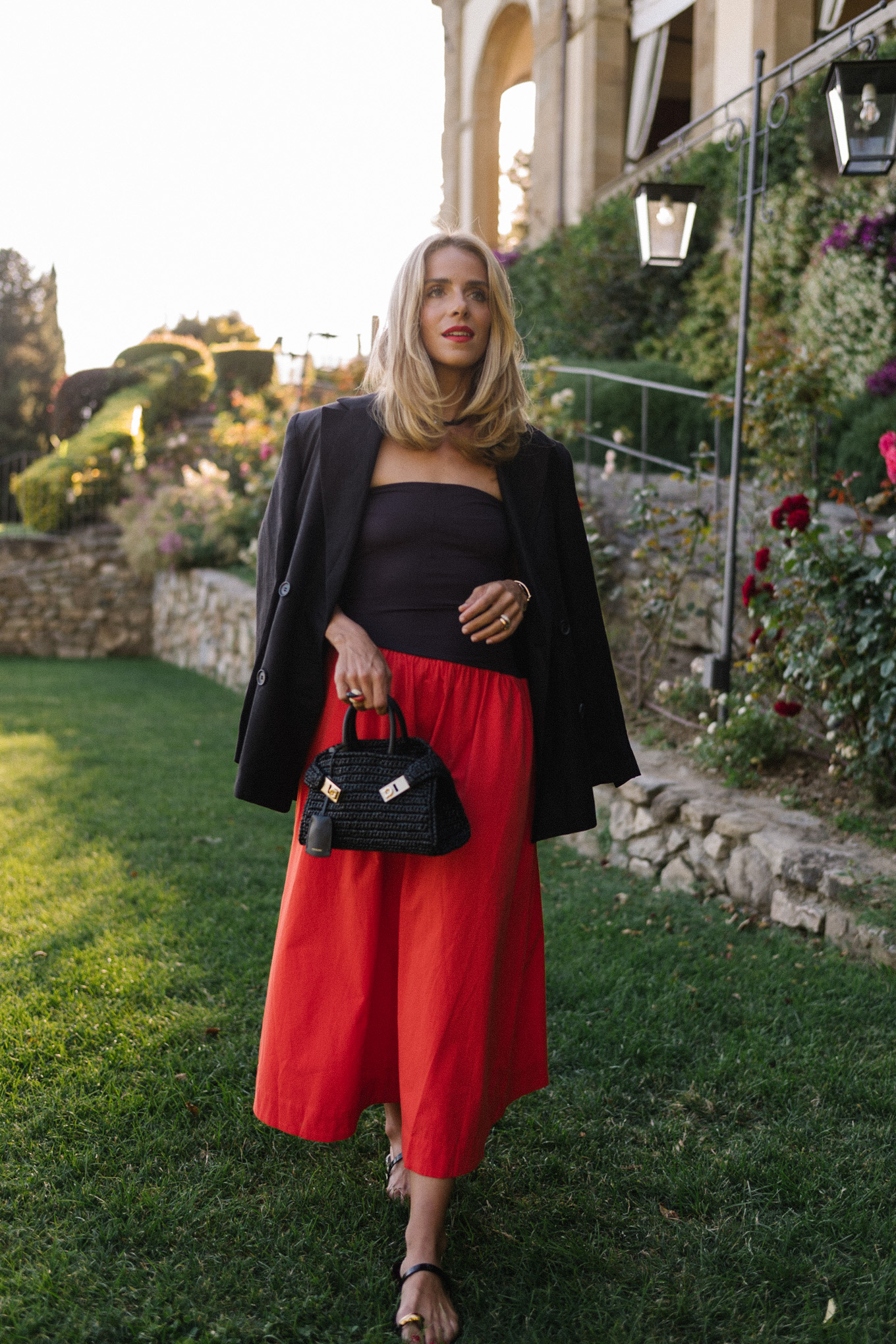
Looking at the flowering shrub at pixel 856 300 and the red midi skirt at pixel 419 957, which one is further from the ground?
the flowering shrub at pixel 856 300

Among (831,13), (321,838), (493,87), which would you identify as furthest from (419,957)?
(493,87)

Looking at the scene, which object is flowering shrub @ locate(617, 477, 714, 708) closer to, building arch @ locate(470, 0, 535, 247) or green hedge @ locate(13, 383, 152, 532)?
green hedge @ locate(13, 383, 152, 532)

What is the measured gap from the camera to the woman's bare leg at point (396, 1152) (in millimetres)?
2045

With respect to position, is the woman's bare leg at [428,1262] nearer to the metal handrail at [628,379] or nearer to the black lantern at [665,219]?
the black lantern at [665,219]

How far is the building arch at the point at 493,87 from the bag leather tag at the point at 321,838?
51.6ft

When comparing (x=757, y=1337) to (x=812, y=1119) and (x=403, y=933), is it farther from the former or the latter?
(x=403, y=933)

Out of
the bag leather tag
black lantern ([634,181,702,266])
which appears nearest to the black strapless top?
the bag leather tag

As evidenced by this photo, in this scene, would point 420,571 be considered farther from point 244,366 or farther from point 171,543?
point 244,366

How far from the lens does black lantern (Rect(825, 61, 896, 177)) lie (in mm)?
4168

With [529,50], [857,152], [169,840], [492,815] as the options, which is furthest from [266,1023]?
[529,50]

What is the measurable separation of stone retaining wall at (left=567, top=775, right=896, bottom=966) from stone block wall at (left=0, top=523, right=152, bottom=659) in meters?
8.67

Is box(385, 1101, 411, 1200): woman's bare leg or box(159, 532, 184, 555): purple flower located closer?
box(385, 1101, 411, 1200): woman's bare leg

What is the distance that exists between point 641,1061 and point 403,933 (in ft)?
3.61

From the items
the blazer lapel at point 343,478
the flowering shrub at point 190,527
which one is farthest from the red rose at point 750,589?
the flowering shrub at point 190,527
